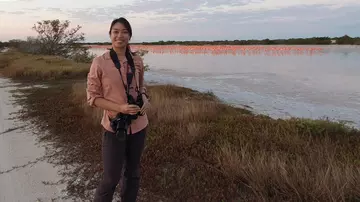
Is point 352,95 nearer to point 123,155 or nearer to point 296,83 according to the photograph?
point 296,83

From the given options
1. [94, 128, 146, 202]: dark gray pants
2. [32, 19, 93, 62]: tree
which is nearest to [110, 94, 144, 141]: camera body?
[94, 128, 146, 202]: dark gray pants

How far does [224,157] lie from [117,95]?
2357mm

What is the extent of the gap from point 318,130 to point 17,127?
670 centimetres

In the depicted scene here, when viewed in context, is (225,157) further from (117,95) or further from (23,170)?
(23,170)

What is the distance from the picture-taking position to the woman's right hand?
2643mm

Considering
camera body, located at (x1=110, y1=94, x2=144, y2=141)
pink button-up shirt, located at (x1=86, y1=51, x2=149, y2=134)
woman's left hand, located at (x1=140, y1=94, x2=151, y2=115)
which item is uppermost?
pink button-up shirt, located at (x1=86, y1=51, x2=149, y2=134)

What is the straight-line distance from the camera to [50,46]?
34281 millimetres

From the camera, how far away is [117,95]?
277cm

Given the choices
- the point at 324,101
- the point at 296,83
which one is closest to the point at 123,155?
the point at 324,101

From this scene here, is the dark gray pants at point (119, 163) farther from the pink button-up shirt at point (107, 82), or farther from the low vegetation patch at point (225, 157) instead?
the low vegetation patch at point (225, 157)

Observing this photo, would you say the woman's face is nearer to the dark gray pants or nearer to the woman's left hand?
the woman's left hand

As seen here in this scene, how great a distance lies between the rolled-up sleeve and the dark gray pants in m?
0.36

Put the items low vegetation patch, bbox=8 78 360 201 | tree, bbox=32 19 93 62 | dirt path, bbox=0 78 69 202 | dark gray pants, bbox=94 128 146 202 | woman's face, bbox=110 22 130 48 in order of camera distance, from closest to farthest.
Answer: woman's face, bbox=110 22 130 48 < dark gray pants, bbox=94 128 146 202 < low vegetation patch, bbox=8 78 360 201 < dirt path, bbox=0 78 69 202 < tree, bbox=32 19 93 62

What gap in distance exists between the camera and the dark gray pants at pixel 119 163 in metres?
2.88
